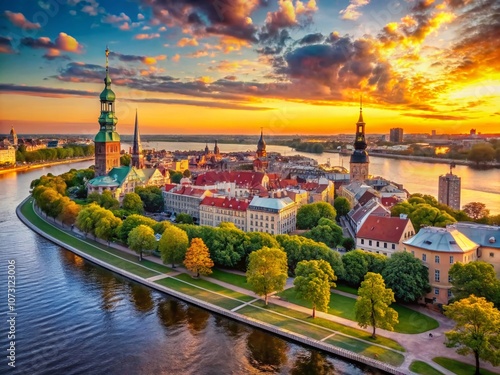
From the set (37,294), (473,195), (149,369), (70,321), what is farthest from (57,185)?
(473,195)

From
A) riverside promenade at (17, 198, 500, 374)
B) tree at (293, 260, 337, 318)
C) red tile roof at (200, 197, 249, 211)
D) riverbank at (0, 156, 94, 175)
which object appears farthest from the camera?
riverbank at (0, 156, 94, 175)

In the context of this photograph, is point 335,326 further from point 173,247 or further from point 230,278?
point 173,247

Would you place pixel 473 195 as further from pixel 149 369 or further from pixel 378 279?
pixel 149 369

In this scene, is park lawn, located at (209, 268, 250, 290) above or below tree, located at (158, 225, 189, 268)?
below

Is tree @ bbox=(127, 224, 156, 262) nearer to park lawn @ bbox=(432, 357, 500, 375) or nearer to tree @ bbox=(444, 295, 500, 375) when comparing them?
park lawn @ bbox=(432, 357, 500, 375)

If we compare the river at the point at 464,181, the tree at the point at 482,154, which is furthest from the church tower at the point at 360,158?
the tree at the point at 482,154

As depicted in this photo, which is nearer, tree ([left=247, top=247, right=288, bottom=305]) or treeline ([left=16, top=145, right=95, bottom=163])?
tree ([left=247, top=247, right=288, bottom=305])

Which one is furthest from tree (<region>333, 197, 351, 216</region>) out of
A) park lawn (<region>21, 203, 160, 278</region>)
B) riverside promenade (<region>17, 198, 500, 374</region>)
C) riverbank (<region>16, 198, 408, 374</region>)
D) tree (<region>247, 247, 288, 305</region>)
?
tree (<region>247, 247, 288, 305</region>)

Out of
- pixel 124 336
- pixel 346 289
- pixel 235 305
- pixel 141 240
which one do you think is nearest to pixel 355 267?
pixel 346 289
